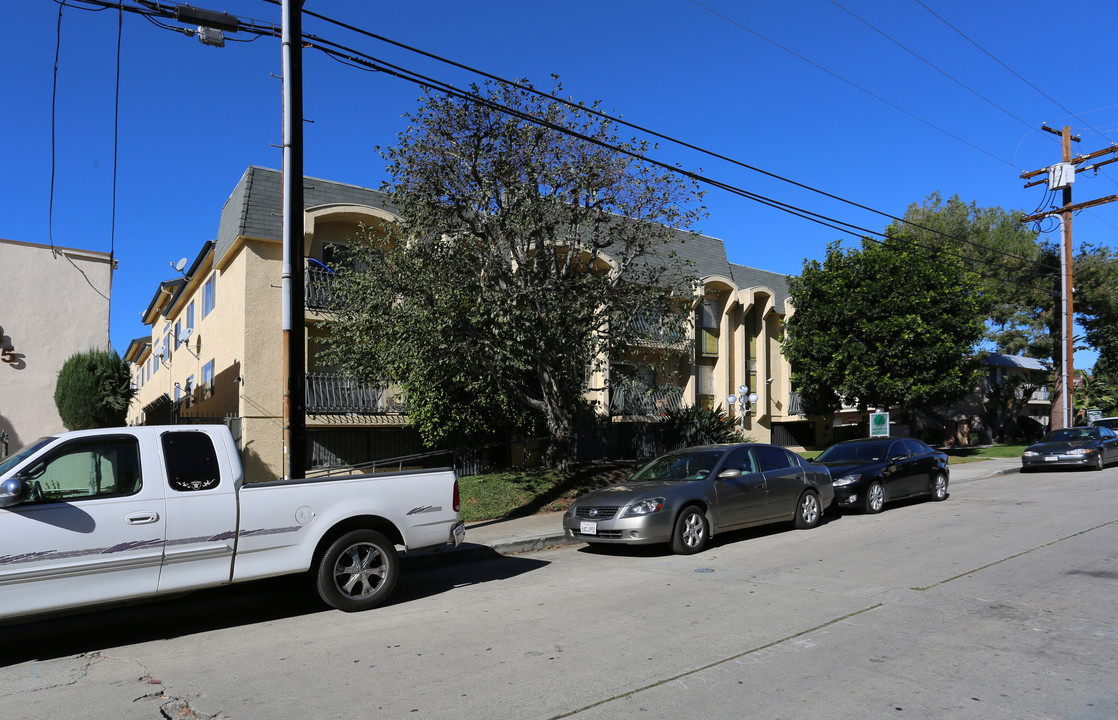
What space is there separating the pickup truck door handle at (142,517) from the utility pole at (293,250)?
288 cm

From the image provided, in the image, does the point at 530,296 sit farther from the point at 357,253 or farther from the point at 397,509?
the point at 397,509

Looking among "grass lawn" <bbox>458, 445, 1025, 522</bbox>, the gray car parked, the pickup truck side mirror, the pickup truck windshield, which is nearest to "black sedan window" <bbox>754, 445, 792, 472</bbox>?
the gray car parked

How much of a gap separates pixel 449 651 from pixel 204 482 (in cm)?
271

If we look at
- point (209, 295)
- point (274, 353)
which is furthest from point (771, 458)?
point (209, 295)

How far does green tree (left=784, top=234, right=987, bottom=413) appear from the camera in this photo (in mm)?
26469

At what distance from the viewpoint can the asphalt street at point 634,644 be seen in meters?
4.82

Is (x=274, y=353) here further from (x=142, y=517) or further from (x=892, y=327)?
(x=892, y=327)

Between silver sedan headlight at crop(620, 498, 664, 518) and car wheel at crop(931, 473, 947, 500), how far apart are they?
804 cm

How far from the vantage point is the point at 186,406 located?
27.1m

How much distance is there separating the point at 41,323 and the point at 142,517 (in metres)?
→ 14.1

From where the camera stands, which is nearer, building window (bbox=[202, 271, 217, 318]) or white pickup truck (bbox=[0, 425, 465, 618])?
white pickup truck (bbox=[0, 425, 465, 618])

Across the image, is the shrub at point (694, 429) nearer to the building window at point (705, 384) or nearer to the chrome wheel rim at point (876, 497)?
the building window at point (705, 384)

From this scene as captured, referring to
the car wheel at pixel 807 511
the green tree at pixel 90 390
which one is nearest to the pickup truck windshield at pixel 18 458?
the car wheel at pixel 807 511

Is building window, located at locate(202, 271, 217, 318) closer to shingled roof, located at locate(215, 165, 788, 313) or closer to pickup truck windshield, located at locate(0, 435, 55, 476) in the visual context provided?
shingled roof, located at locate(215, 165, 788, 313)
